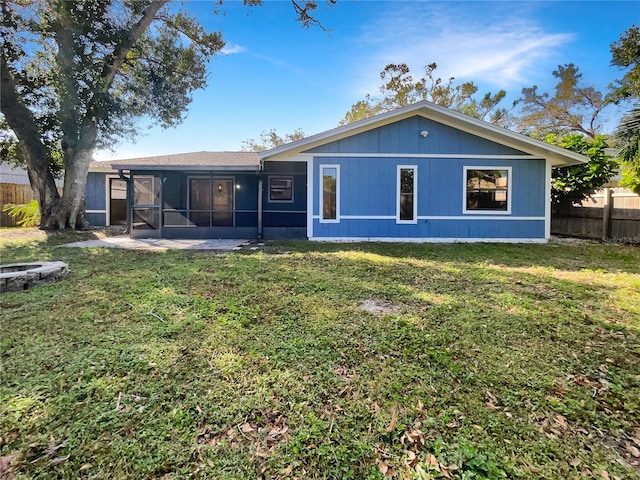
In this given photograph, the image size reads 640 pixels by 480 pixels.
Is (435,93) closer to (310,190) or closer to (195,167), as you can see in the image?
(310,190)

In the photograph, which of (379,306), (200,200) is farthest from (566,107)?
(379,306)

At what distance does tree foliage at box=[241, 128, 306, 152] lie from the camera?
35.2 metres

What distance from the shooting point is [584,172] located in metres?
10.5

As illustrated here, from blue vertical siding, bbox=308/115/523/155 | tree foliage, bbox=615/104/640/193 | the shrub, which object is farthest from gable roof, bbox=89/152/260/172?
tree foliage, bbox=615/104/640/193

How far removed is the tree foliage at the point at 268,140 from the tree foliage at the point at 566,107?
20.0 meters

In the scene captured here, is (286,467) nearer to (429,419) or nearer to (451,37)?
(429,419)

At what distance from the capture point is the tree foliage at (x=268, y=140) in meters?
35.2

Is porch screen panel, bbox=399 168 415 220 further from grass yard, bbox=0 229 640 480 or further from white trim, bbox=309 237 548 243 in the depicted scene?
grass yard, bbox=0 229 640 480

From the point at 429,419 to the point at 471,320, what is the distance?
1766 mm

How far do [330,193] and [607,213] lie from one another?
8.11 meters

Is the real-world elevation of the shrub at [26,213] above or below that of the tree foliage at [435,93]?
below

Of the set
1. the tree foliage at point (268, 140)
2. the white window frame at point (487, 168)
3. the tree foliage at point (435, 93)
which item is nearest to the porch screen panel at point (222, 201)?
the white window frame at point (487, 168)

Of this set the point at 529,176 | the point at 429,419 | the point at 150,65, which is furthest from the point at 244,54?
the point at 429,419

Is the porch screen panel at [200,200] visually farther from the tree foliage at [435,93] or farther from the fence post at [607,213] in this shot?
the tree foliage at [435,93]
